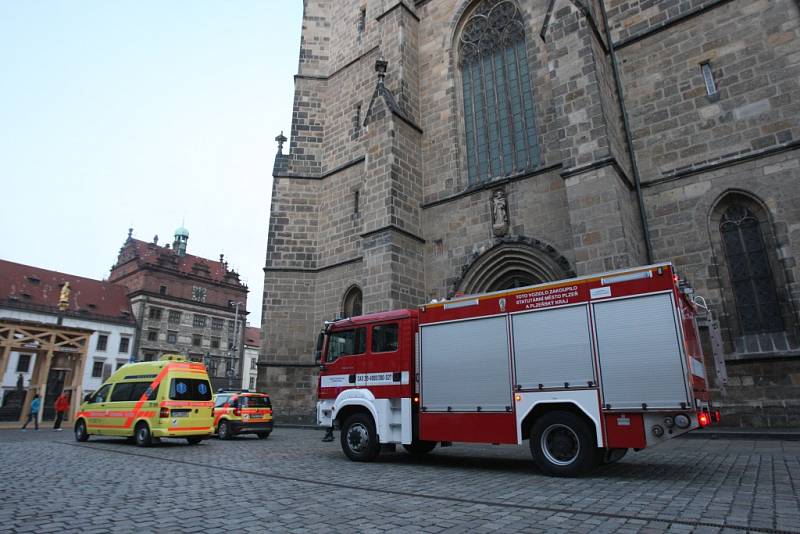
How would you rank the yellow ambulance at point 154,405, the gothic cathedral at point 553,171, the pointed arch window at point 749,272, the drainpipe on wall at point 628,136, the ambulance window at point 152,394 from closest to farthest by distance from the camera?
1. the pointed arch window at point 749,272
2. the gothic cathedral at point 553,171
3. the yellow ambulance at point 154,405
4. the ambulance window at point 152,394
5. the drainpipe on wall at point 628,136

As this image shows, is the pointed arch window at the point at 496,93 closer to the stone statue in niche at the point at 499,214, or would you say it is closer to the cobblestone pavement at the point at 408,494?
the stone statue in niche at the point at 499,214

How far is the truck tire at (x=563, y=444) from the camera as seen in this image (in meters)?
6.24

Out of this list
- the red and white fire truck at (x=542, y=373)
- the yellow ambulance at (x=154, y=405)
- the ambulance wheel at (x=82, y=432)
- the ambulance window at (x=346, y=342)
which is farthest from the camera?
the ambulance wheel at (x=82, y=432)

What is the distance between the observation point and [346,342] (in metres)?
9.38

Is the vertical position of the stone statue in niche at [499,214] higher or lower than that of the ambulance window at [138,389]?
higher

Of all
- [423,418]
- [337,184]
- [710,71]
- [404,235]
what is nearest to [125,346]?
[337,184]

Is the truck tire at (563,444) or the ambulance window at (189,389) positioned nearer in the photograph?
the truck tire at (563,444)

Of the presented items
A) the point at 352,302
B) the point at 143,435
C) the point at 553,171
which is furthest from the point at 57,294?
the point at 553,171

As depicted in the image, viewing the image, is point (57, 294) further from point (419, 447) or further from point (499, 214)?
point (419, 447)

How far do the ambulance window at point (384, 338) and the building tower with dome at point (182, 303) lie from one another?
40.7 meters

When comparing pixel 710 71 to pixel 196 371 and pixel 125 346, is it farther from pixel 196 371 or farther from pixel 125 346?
pixel 125 346

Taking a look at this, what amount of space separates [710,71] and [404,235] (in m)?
9.02

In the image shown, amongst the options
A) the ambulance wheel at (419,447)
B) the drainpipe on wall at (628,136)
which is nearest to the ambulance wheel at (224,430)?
the ambulance wheel at (419,447)

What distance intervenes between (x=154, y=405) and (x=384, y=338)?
6.51 metres
